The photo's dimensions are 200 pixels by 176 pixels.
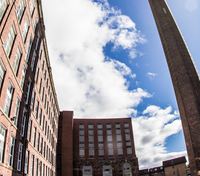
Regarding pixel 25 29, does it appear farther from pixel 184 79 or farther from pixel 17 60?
pixel 184 79

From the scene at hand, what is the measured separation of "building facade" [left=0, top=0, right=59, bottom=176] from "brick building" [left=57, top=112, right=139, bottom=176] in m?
17.9

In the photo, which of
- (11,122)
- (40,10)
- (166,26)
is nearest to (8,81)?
(11,122)

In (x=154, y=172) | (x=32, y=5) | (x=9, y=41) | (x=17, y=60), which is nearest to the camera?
(x=9, y=41)

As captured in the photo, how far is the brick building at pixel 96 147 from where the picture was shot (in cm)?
4581

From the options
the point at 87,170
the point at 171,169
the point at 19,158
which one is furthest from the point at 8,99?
the point at 171,169

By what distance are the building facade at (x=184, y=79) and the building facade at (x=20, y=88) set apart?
1465 cm

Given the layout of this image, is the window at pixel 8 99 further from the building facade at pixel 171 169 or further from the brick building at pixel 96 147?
the building facade at pixel 171 169

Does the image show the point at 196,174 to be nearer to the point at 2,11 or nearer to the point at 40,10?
the point at 2,11

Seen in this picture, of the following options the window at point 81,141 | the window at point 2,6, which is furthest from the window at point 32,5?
the window at point 81,141

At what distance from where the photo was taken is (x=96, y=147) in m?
49.0

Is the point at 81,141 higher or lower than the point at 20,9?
lower

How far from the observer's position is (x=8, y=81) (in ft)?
52.5

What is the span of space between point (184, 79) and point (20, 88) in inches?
612

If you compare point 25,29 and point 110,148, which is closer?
point 25,29
